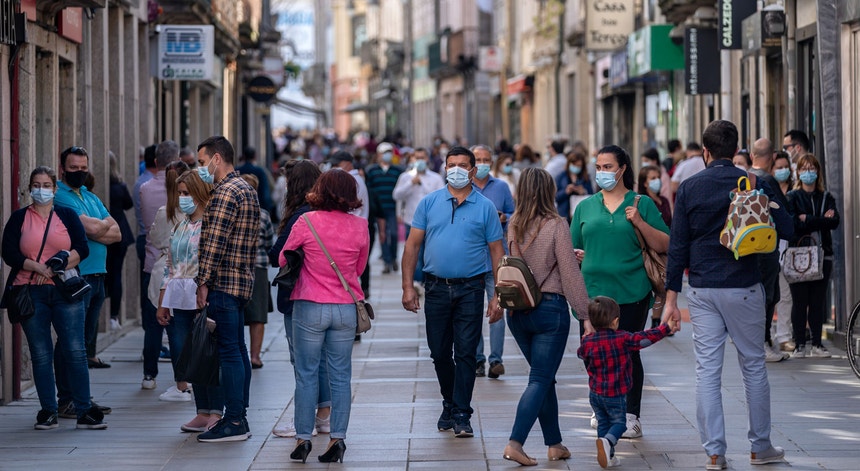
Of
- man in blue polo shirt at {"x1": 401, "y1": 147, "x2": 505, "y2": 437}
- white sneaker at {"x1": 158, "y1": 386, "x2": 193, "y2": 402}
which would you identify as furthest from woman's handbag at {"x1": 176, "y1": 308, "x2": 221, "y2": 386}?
white sneaker at {"x1": 158, "y1": 386, "x2": 193, "y2": 402}

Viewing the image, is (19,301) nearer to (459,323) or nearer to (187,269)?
(187,269)

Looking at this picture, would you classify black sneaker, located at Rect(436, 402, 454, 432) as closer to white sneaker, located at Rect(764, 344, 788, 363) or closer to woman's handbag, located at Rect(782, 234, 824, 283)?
white sneaker, located at Rect(764, 344, 788, 363)

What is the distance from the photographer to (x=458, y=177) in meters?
10.3

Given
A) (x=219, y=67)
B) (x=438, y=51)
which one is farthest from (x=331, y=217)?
(x=438, y=51)

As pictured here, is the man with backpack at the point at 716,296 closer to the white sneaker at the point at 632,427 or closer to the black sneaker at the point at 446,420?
the white sneaker at the point at 632,427

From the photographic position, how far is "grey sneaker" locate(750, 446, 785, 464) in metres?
9.13

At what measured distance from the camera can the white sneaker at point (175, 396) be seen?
40.0ft

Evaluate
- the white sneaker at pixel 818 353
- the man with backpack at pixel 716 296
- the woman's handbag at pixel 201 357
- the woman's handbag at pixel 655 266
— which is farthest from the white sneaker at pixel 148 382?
the white sneaker at pixel 818 353

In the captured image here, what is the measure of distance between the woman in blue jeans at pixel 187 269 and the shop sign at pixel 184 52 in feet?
30.4

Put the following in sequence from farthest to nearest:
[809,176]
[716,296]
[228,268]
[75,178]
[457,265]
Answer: [809,176]
[75,178]
[457,265]
[228,268]
[716,296]

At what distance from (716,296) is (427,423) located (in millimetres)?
2662

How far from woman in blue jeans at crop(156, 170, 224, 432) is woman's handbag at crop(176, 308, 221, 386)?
74 cm

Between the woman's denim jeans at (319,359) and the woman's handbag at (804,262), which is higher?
the woman's handbag at (804,262)

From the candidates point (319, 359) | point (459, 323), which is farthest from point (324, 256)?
point (459, 323)
